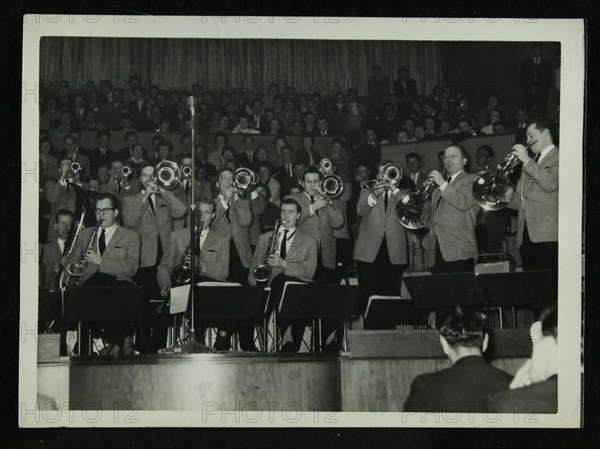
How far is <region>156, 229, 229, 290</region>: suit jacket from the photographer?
464 centimetres

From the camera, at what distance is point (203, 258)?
4.66 meters

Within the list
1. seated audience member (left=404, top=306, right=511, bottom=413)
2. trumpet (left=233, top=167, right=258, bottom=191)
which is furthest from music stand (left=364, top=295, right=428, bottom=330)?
trumpet (left=233, top=167, right=258, bottom=191)

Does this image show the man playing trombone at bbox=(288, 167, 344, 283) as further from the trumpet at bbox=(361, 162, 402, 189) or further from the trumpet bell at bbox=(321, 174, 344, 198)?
the trumpet at bbox=(361, 162, 402, 189)

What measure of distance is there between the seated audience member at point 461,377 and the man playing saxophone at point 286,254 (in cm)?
81

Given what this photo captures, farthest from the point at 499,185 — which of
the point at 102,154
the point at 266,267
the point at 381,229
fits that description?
the point at 102,154

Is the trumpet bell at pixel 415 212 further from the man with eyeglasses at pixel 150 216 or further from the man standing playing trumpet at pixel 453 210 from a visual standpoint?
the man with eyeglasses at pixel 150 216

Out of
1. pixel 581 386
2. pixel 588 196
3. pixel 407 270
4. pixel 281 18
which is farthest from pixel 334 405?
pixel 281 18

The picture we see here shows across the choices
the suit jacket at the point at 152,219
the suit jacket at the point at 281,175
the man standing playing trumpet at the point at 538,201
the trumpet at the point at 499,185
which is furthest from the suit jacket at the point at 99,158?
the man standing playing trumpet at the point at 538,201

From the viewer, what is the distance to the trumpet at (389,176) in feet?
15.3

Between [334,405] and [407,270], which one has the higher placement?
[407,270]

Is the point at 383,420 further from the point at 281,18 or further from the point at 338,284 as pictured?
the point at 281,18

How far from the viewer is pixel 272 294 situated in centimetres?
468
